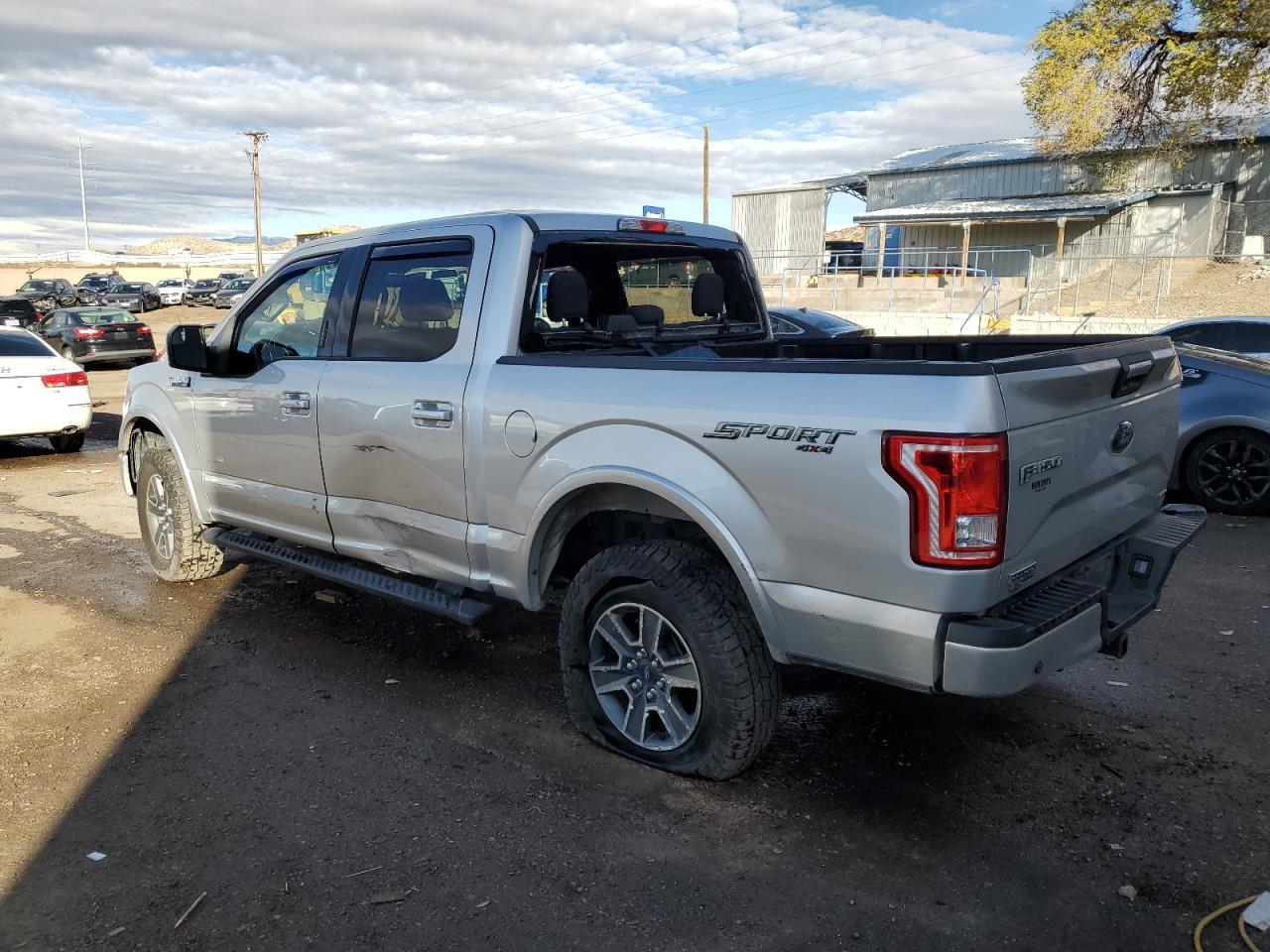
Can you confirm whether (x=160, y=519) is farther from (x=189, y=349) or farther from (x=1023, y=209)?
(x=1023, y=209)

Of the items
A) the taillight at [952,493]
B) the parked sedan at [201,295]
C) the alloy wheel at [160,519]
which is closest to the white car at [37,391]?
the alloy wheel at [160,519]

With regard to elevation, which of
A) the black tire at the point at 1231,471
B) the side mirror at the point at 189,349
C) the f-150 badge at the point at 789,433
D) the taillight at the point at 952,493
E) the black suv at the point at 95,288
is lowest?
the black tire at the point at 1231,471

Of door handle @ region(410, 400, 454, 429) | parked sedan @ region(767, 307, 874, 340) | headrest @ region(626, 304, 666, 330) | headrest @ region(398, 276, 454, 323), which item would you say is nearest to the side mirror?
headrest @ region(398, 276, 454, 323)

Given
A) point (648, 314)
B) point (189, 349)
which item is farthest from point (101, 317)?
point (648, 314)

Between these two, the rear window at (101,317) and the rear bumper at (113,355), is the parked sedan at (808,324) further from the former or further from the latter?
the rear window at (101,317)

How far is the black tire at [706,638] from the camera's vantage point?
10.6 ft

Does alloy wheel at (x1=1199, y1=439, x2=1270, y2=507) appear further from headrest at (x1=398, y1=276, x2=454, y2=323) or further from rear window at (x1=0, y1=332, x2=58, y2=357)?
rear window at (x1=0, y1=332, x2=58, y2=357)

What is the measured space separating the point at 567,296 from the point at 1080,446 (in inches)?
77.7

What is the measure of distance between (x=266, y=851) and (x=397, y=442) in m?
1.66

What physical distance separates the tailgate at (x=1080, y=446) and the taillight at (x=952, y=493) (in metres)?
0.06

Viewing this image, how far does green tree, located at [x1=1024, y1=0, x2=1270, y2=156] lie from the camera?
67.2 feet

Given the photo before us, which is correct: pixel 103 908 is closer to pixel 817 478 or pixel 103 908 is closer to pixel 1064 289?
pixel 817 478

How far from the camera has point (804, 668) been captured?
14.9ft

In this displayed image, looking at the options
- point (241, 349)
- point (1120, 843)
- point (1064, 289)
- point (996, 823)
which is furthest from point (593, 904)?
point (1064, 289)
